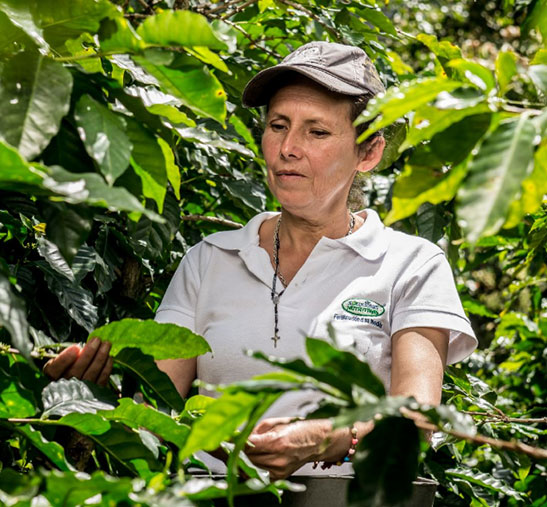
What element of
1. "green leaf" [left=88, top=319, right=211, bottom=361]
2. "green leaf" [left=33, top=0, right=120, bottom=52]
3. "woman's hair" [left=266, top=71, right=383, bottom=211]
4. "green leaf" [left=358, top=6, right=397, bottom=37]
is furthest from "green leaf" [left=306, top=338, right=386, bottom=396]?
"green leaf" [left=358, top=6, right=397, bottom=37]

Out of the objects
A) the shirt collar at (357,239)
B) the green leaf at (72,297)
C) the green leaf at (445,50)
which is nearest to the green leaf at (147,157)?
the green leaf at (72,297)

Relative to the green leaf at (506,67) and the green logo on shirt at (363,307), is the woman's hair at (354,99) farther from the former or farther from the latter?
the green leaf at (506,67)

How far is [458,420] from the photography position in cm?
93

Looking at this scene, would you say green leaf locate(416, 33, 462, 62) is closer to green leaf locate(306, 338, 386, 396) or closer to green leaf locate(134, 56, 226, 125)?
green leaf locate(134, 56, 226, 125)

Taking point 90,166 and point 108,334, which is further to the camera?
point 108,334

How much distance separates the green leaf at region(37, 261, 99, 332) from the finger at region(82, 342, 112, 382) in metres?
0.54

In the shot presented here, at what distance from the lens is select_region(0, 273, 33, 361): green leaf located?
1.00 metres

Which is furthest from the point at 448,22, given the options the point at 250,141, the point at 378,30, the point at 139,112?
the point at 139,112

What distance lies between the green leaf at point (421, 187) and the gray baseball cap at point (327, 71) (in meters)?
1.10

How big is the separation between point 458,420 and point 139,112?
2.16 feet

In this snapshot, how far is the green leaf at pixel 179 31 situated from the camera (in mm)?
1133

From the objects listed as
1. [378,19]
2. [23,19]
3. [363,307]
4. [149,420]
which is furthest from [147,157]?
[378,19]

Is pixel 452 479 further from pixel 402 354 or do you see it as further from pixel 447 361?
pixel 402 354

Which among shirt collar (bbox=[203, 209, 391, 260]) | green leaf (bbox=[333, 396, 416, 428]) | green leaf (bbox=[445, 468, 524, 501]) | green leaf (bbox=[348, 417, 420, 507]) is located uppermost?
green leaf (bbox=[333, 396, 416, 428])
